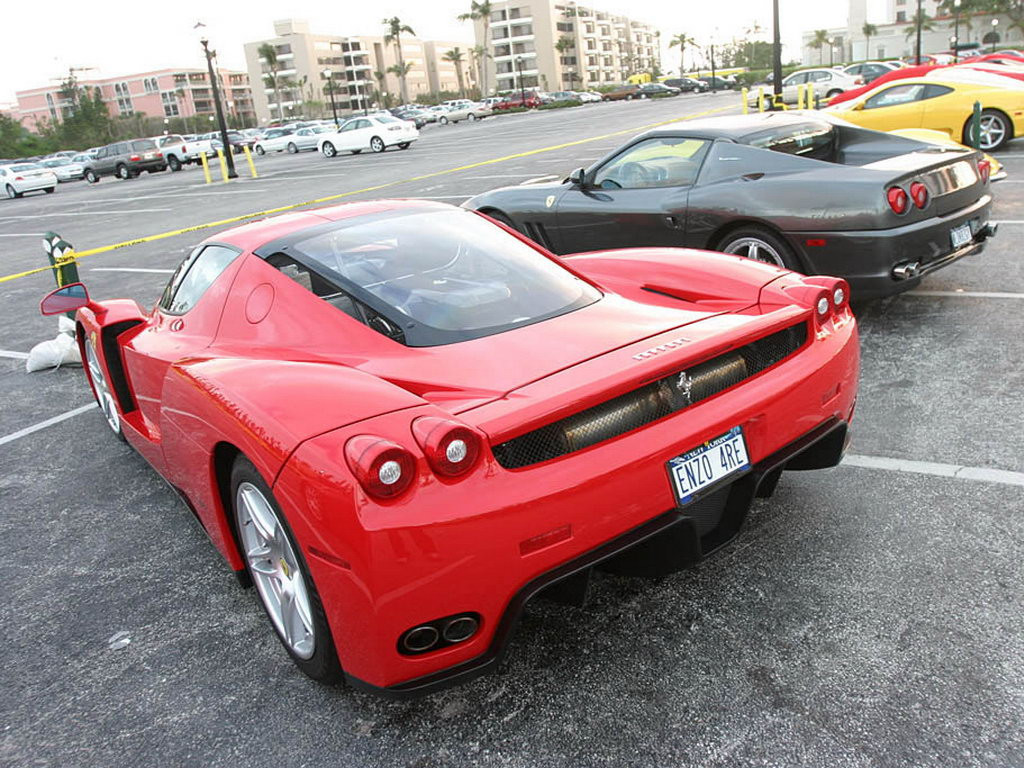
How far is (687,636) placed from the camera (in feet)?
8.61

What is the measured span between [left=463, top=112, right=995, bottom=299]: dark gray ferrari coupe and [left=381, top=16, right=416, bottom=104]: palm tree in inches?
5385

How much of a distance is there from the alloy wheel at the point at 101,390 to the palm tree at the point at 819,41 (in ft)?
431

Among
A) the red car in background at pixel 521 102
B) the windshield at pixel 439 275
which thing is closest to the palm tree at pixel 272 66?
the red car in background at pixel 521 102

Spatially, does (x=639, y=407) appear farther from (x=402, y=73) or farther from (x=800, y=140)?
(x=402, y=73)

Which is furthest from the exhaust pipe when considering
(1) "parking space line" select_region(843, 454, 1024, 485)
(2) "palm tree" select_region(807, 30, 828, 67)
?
(2) "palm tree" select_region(807, 30, 828, 67)

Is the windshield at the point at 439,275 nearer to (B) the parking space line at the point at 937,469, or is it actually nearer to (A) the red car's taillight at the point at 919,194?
(B) the parking space line at the point at 937,469

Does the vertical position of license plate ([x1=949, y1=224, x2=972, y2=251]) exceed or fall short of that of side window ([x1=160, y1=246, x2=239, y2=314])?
it falls short

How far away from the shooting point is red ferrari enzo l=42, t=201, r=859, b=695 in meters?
2.08

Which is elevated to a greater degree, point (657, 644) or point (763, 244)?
point (763, 244)

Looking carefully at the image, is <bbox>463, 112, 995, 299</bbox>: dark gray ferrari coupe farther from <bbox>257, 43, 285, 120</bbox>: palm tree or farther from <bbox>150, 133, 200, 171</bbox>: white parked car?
<bbox>257, 43, 285, 120</bbox>: palm tree

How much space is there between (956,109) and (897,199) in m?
9.94

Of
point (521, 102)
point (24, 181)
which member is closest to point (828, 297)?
point (24, 181)

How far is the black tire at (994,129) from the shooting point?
1343 centimetres

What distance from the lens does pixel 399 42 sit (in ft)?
476
